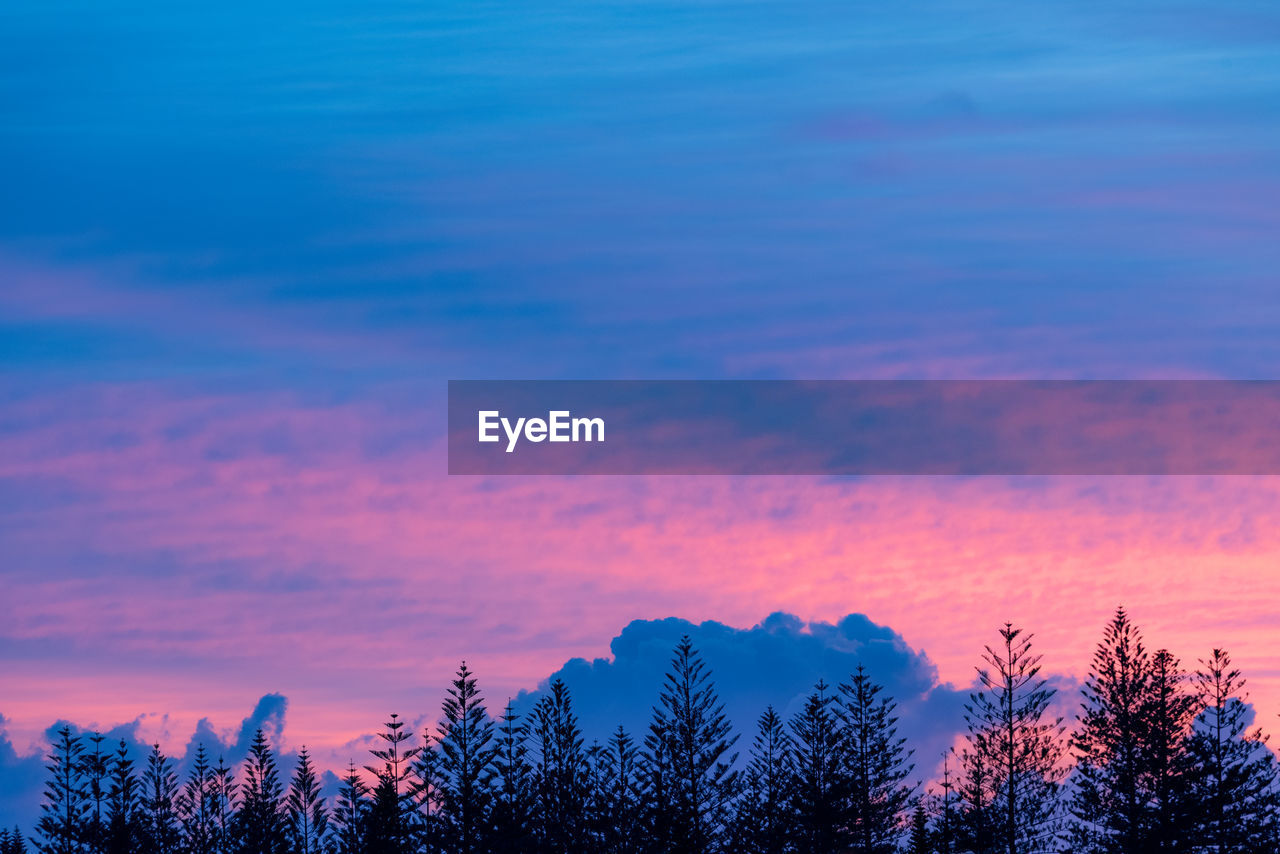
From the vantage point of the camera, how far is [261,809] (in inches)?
3349

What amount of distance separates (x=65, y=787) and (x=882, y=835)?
42507mm

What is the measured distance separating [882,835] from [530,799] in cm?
1566

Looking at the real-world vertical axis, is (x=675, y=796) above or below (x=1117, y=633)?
below

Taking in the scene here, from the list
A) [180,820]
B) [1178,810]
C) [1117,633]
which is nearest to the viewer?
[1178,810]

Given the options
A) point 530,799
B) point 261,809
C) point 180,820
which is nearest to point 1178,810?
point 530,799

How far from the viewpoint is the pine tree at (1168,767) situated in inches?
2130

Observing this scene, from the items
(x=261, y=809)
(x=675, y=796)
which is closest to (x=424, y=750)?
(x=261, y=809)

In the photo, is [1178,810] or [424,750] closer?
[1178,810]

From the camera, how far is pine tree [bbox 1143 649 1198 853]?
54.1m

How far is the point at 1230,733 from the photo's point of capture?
187 ft

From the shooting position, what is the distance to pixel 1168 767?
54938 millimetres

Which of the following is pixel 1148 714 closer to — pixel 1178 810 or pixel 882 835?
pixel 1178 810

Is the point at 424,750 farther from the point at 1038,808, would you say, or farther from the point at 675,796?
the point at 1038,808

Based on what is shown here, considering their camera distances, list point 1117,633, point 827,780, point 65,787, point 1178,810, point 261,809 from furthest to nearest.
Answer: point 261,809
point 65,787
point 827,780
point 1117,633
point 1178,810
